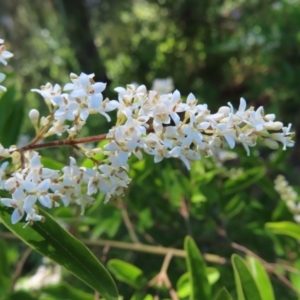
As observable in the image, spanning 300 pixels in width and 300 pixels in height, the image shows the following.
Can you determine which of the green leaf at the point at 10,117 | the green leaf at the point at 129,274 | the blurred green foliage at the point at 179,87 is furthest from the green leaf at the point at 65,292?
the green leaf at the point at 10,117

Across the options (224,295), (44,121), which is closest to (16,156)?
(44,121)

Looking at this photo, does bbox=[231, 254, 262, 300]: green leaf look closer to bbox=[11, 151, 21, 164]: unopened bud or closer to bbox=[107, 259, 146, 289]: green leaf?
bbox=[107, 259, 146, 289]: green leaf

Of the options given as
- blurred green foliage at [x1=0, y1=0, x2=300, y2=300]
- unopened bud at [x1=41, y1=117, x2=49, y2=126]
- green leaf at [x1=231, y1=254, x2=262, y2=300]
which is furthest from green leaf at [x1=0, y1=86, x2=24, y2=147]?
green leaf at [x1=231, y1=254, x2=262, y2=300]

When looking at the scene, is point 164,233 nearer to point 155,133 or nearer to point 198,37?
point 155,133

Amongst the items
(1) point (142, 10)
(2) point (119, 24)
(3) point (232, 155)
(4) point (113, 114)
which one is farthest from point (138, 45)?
(3) point (232, 155)

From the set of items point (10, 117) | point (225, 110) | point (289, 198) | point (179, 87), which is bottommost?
point (225, 110)

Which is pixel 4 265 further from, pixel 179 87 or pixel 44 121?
pixel 179 87
